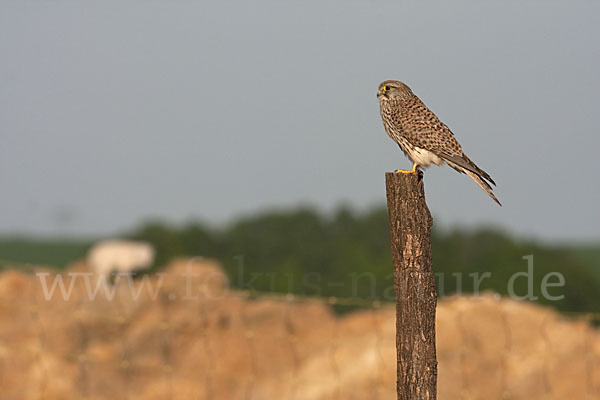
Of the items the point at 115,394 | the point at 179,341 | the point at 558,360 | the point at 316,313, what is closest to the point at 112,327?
the point at 179,341

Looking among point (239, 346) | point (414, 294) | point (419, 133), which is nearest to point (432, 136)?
point (419, 133)

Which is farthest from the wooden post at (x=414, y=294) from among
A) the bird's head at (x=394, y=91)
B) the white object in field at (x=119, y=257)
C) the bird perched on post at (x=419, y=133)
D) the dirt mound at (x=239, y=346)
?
the white object in field at (x=119, y=257)

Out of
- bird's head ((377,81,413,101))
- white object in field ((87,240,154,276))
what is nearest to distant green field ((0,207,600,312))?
white object in field ((87,240,154,276))

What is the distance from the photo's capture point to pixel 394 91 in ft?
18.6

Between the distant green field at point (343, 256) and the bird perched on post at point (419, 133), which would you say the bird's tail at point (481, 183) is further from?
the distant green field at point (343, 256)

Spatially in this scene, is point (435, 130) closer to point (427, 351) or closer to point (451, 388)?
point (427, 351)

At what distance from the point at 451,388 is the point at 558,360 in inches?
67.6

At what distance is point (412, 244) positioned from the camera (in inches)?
172

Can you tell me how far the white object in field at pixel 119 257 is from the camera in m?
14.7

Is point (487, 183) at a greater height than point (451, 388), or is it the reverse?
point (487, 183)

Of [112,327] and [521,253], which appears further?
[521,253]

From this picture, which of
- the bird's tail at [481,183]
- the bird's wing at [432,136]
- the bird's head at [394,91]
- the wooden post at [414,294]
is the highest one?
the bird's head at [394,91]

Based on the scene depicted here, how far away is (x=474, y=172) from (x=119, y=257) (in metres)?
11.1

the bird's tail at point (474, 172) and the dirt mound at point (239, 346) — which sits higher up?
the bird's tail at point (474, 172)
